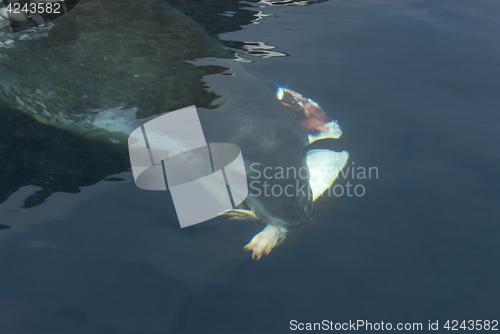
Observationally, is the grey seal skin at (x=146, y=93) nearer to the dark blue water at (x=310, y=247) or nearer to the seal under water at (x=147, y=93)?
the seal under water at (x=147, y=93)

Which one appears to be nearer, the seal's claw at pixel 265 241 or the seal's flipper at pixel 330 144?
the seal's claw at pixel 265 241

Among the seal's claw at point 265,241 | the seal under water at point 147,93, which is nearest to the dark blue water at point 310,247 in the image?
the seal's claw at point 265,241

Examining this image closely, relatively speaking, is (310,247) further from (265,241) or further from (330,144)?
(330,144)

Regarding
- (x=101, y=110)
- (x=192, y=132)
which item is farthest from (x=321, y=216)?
(x=101, y=110)

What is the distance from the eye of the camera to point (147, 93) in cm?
386

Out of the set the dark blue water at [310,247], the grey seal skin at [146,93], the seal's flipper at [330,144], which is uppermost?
the grey seal skin at [146,93]

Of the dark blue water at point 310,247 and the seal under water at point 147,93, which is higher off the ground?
the seal under water at point 147,93

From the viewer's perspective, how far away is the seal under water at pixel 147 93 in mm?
3230

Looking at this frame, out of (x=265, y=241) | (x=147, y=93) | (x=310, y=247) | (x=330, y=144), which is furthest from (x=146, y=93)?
(x=310, y=247)

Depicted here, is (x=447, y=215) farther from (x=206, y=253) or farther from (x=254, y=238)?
(x=206, y=253)

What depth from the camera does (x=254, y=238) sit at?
2971 millimetres

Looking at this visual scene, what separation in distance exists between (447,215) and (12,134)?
3801 millimetres

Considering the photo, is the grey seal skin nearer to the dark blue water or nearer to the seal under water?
the seal under water

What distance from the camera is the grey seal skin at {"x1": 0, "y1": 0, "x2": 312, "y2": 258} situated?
3.25 meters
